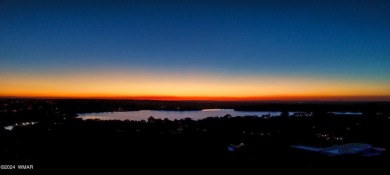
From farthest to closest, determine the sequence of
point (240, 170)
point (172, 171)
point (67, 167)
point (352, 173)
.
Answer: point (67, 167), point (172, 171), point (240, 170), point (352, 173)

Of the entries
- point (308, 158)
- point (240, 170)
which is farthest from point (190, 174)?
point (308, 158)

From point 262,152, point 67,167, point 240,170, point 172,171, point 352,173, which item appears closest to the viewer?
point 352,173

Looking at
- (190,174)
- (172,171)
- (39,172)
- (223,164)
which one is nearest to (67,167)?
(39,172)

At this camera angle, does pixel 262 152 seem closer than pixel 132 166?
No

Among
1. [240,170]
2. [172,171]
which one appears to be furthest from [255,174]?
[172,171]

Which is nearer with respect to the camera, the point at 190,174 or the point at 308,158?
the point at 190,174

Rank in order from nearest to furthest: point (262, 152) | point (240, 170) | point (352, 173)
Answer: point (352, 173) → point (240, 170) → point (262, 152)

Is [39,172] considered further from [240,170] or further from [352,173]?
[352,173]

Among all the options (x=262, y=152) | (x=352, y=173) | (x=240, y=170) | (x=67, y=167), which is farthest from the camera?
(x=262, y=152)

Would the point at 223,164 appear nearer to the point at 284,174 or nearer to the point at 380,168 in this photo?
the point at 284,174
